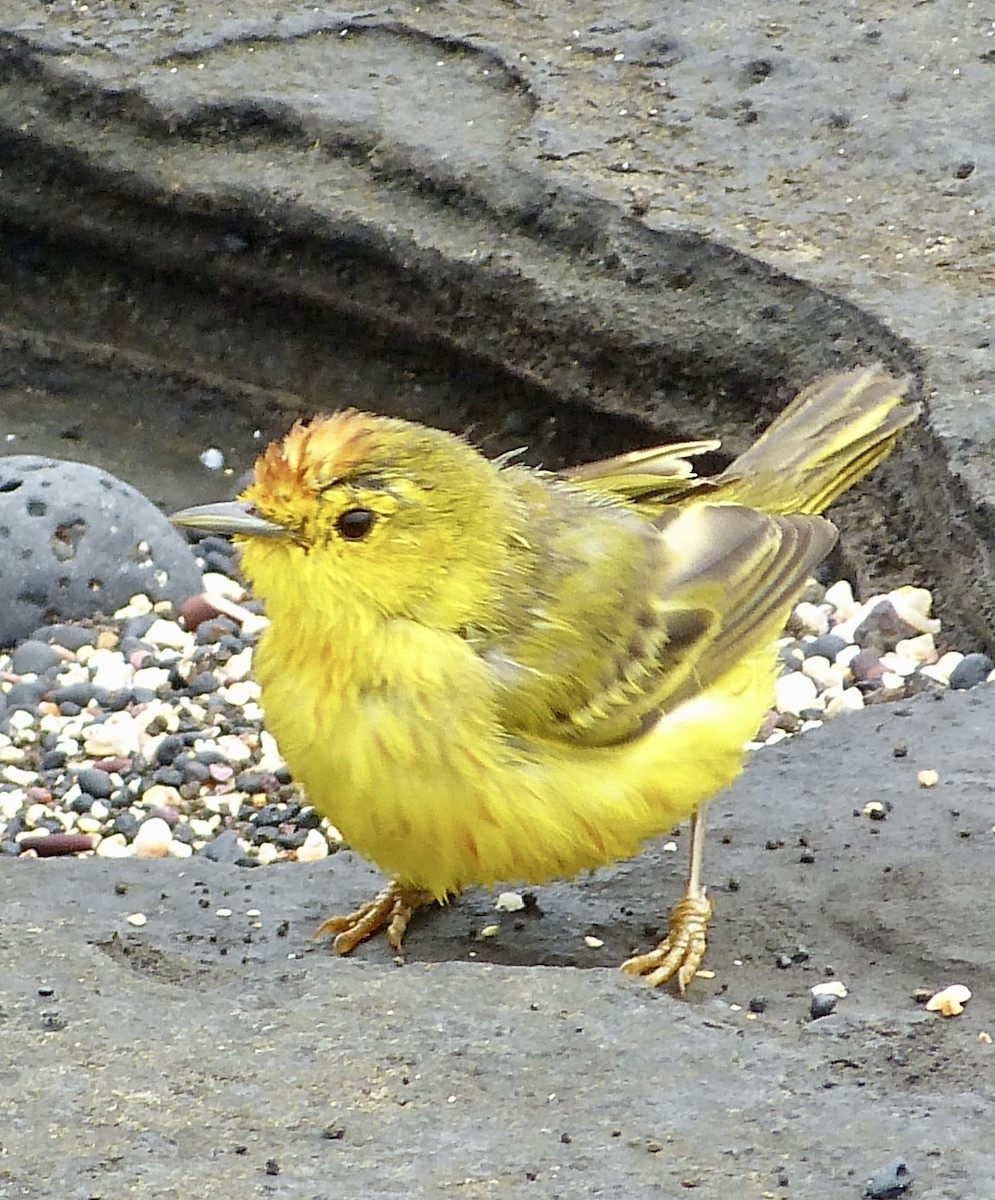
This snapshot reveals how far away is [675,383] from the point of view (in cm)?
595

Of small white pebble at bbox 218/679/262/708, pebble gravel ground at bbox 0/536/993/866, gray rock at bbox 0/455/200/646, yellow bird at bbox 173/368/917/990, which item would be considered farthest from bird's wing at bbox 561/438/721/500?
gray rock at bbox 0/455/200/646

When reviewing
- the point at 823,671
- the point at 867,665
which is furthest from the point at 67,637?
the point at 867,665

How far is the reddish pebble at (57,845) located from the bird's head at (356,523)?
4.57 ft

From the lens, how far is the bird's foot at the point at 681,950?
11.8 feet

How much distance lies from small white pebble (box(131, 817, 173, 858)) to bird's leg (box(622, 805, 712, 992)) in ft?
4.62

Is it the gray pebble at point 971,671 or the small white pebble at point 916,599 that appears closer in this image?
the gray pebble at point 971,671

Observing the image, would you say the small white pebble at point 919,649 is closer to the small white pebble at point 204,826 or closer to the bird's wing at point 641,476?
the bird's wing at point 641,476

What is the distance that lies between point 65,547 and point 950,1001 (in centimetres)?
319

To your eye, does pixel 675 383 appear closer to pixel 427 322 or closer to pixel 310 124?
pixel 427 322

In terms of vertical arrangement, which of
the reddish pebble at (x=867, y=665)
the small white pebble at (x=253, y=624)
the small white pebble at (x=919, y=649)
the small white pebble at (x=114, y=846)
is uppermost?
the small white pebble at (x=919, y=649)

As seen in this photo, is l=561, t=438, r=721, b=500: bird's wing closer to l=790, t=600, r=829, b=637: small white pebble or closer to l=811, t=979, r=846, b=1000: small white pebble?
l=790, t=600, r=829, b=637: small white pebble

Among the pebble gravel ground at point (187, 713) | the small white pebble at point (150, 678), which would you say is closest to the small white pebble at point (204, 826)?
the pebble gravel ground at point (187, 713)

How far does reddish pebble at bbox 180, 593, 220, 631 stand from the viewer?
223 inches

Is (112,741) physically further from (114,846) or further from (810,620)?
(810,620)
